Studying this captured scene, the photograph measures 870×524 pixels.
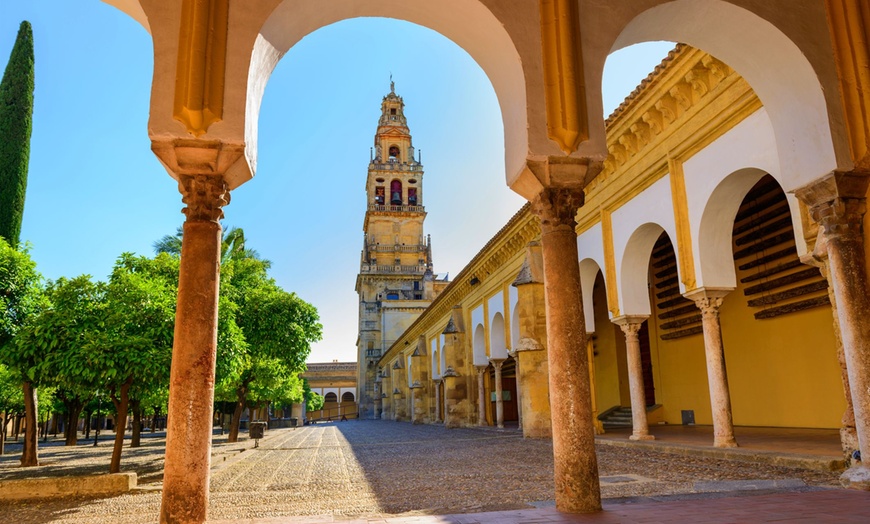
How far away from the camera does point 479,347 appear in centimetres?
2562

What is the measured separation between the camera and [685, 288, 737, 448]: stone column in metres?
9.91

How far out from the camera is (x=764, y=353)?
14188 mm

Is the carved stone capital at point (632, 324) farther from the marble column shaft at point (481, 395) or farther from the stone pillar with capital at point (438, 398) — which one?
the stone pillar with capital at point (438, 398)

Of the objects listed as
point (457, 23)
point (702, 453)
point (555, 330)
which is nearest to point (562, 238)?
point (555, 330)

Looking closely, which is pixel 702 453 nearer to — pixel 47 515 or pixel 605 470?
pixel 605 470

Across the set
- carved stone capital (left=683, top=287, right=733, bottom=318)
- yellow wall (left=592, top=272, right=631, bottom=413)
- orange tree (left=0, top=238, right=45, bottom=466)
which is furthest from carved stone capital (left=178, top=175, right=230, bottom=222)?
yellow wall (left=592, top=272, right=631, bottom=413)

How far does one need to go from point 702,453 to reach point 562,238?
6.29 metres

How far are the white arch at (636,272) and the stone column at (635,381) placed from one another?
0.78 ft

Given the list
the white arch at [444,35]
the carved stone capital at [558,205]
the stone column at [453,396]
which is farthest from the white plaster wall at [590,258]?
the stone column at [453,396]

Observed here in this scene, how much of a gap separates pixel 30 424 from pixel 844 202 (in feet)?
48.5

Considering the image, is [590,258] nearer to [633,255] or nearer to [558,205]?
[633,255]

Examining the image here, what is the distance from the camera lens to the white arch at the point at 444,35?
5.35 m

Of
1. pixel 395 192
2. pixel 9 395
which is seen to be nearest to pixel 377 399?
pixel 395 192

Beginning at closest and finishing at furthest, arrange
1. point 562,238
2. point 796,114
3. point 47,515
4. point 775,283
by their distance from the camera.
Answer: point 562,238, point 796,114, point 47,515, point 775,283
